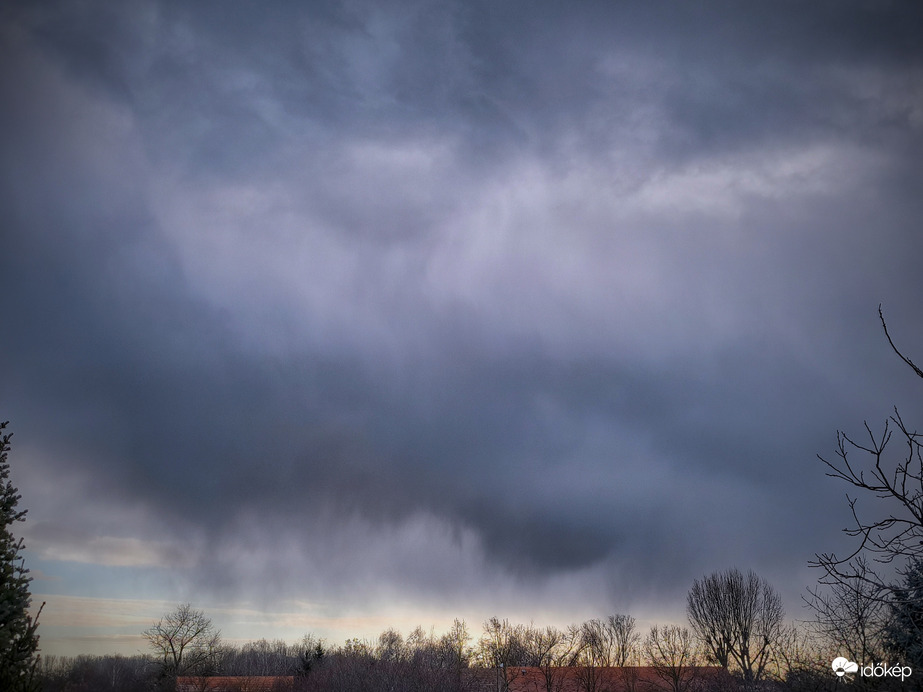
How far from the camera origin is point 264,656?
12356 centimetres

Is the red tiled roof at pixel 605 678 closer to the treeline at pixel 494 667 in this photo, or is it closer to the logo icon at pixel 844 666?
the treeline at pixel 494 667

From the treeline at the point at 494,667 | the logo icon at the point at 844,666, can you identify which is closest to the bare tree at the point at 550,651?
the treeline at the point at 494,667

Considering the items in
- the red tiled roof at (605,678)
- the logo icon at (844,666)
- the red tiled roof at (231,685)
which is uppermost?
the logo icon at (844,666)

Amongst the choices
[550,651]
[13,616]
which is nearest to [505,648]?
[550,651]

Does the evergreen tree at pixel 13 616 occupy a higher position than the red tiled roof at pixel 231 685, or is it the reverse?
the evergreen tree at pixel 13 616

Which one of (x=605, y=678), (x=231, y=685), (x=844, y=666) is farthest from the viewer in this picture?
(x=231, y=685)

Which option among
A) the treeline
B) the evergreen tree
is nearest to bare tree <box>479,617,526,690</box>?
the treeline

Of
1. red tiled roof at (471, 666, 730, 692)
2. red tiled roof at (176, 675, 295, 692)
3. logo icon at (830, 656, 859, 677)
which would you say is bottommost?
red tiled roof at (176, 675, 295, 692)

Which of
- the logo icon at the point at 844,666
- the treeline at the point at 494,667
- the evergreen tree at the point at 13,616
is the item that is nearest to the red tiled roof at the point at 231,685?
the treeline at the point at 494,667

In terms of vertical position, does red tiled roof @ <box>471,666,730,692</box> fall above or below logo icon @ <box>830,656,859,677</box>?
below

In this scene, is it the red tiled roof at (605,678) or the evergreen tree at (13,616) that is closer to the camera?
the evergreen tree at (13,616)

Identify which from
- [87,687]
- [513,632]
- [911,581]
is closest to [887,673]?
[911,581]

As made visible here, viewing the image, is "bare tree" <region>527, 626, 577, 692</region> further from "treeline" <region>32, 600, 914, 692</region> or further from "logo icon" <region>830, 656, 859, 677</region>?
"logo icon" <region>830, 656, 859, 677</region>

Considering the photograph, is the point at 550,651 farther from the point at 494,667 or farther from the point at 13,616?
the point at 13,616
